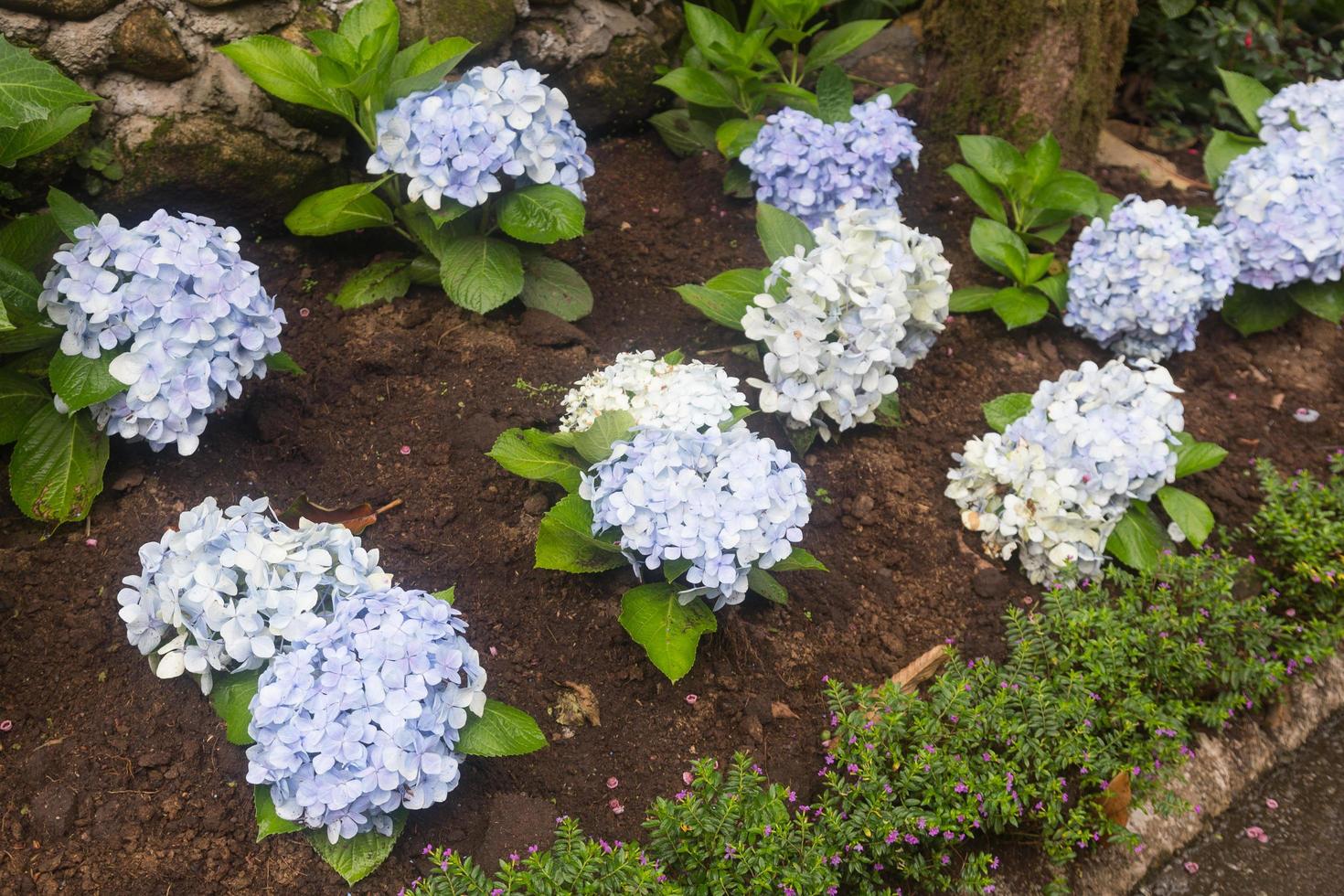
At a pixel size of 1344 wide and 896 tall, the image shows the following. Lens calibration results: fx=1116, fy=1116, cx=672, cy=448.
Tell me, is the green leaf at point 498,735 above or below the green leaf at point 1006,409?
above

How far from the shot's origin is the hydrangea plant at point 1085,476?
295cm

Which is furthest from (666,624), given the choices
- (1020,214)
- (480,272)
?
(1020,214)

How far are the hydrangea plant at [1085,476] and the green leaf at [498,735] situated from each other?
56.7 inches

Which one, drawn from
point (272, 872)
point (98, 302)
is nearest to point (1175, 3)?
point (98, 302)

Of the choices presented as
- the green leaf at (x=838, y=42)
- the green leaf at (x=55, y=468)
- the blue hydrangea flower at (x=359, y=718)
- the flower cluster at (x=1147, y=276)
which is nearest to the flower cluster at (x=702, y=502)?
the blue hydrangea flower at (x=359, y=718)

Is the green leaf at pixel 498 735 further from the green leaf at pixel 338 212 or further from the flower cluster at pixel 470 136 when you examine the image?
the green leaf at pixel 338 212

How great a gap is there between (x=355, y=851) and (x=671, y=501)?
36.0 inches

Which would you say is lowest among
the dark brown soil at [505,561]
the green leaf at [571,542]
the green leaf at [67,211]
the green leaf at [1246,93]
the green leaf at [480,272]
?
the dark brown soil at [505,561]

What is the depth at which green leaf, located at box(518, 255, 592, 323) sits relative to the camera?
3303 mm

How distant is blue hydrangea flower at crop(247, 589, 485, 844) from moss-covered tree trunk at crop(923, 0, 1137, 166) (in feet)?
9.85

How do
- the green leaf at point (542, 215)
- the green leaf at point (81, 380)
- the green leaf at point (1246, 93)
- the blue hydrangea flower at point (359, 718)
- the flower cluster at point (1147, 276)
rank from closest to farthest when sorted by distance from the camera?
the blue hydrangea flower at point (359, 718)
the green leaf at point (81, 380)
the green leaf at point (542, 215)
the flower cluster at point (1147, 276)
the green leaf at point (1246, 93)

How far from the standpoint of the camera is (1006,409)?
3289mm

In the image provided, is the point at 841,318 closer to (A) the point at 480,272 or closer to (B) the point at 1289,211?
(A) the point at 480,272

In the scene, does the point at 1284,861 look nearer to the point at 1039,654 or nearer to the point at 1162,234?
the point at 1039,654
